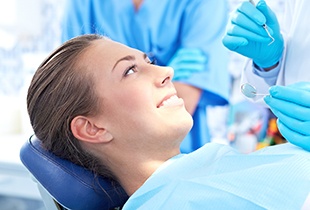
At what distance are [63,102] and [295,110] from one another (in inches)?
24.5

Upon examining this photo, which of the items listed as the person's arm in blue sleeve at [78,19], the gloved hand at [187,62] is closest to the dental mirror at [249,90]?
the gloved hand at [187,62]

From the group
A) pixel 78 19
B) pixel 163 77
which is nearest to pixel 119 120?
pixel 163 77

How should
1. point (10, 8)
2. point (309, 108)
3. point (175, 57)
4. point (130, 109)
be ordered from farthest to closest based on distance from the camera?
1. point (10, 8)
2. point (175, 57)
3. point (130, 109)
4. point (309, 108)

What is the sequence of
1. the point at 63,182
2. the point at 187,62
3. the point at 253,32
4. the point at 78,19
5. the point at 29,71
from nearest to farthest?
the point at 63,182 → the point at 253,32 → the point at 187,62 → the point at 78,19 → the point at 29,71

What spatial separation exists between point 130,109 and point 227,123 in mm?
1798

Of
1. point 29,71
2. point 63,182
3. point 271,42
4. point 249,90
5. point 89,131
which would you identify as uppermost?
point 271,42

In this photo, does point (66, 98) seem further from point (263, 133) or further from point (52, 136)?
point (263, 133)

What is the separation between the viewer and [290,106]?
1.16 metres


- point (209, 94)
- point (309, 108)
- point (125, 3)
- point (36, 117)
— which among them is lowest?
point (209, 94)

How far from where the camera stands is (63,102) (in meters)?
1.31

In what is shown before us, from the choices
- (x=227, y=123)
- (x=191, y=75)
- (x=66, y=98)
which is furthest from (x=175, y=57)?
(x=227, y=123)

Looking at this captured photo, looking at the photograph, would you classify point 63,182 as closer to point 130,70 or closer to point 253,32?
point 130,70

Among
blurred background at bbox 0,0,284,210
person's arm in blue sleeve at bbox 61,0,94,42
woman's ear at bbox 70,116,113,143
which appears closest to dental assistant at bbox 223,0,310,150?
woman's ear at bbox 70,116,113,143

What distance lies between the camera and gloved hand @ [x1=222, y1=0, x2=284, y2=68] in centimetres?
140
